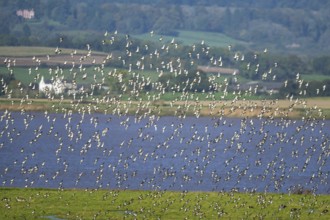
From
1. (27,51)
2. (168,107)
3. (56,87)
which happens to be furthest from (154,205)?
(27,51)

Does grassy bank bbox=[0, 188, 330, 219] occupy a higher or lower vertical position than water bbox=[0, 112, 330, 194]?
higher

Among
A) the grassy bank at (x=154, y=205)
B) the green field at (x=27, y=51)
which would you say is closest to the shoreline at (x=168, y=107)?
the green field at (x=27, y=51)

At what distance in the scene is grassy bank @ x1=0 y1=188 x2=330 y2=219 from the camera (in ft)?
197

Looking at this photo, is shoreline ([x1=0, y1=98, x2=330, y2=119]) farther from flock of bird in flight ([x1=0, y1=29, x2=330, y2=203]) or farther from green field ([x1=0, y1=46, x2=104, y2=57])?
green field ([x1=0, y1=46, x2=104, y2=57])

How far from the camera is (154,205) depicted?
6347 cm

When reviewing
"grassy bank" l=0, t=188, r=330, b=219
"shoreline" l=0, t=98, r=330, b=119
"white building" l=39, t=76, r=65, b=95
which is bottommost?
"shoreline" l=0, t=98, r=330, b=119

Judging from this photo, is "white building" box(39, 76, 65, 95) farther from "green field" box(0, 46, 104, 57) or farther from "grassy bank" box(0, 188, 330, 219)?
"grassy bank" box(0, 188, 330, 219)

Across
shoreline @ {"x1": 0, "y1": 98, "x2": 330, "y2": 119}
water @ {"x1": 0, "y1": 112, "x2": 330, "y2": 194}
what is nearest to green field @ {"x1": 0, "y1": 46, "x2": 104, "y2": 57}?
→ shoreline @ {"x1": 0, "y1": 98, "x2": 330, "y2": 119}

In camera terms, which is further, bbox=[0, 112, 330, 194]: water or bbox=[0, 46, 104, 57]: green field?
bbox=[0, 46, 104, 57]: green field

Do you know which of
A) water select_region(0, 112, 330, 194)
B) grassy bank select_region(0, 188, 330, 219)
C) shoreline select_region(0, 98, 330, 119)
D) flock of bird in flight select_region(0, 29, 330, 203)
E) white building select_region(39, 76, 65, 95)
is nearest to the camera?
grassy bank select_region(0, 188, 330, 219)

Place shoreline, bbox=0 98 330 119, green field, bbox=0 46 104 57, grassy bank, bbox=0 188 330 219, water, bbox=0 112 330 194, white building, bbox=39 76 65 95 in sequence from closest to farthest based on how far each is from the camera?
grassy bank, bbox=0 188 330 219 < water, bbox=0 112 330 194 < white building, bbox=39 76 65 95 < shoreline, bbox=0 98 330 119 < green field, bbox=0 46 104 57

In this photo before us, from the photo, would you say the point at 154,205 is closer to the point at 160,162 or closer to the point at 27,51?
the point at 160,162

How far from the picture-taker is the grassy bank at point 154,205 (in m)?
60.1

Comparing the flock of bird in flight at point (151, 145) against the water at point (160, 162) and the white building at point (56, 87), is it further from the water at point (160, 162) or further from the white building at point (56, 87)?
the white building at point (56, 87)
